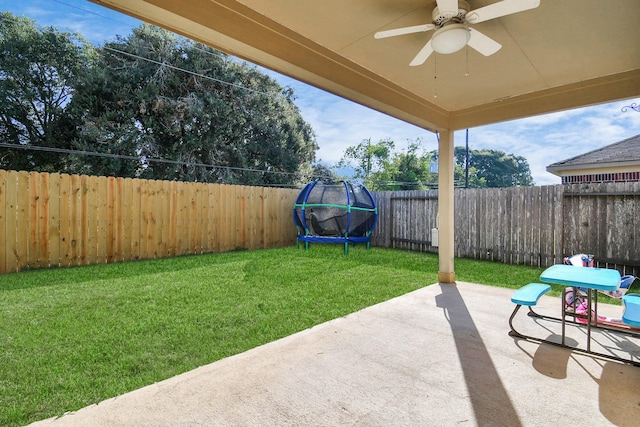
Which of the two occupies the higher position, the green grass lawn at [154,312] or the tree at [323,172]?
the tree at [323,172]

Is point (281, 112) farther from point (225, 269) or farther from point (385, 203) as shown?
point (225, 269)

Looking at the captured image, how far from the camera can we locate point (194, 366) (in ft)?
6.81

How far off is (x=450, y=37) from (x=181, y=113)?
450 inches

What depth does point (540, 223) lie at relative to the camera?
555cm

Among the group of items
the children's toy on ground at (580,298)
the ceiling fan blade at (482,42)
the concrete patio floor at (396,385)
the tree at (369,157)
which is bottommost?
the concrete patio floor at (396,385)

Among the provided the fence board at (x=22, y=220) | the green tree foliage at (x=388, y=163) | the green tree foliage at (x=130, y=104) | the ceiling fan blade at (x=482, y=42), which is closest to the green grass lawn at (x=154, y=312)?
the fence board at (x=22, y=220)

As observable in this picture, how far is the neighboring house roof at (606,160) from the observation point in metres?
7.09

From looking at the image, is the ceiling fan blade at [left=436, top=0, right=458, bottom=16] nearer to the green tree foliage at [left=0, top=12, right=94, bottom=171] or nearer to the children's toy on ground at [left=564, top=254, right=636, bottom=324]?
the children's toy on ground at [left=564, top=254, right=636, bottom=324]

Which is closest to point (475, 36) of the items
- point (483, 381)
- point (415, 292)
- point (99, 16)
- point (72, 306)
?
point (483, 381)

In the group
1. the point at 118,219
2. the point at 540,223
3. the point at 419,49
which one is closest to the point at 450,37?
the point at 419,49

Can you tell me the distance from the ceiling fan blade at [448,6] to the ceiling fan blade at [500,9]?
0.44 ft

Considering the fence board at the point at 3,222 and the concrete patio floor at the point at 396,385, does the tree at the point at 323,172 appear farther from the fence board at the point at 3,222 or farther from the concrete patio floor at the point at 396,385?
the concrete patio floor at the point at 396,385

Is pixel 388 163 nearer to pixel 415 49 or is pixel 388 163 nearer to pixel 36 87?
pixel 36 87

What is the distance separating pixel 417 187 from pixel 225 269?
1707 centimetres
